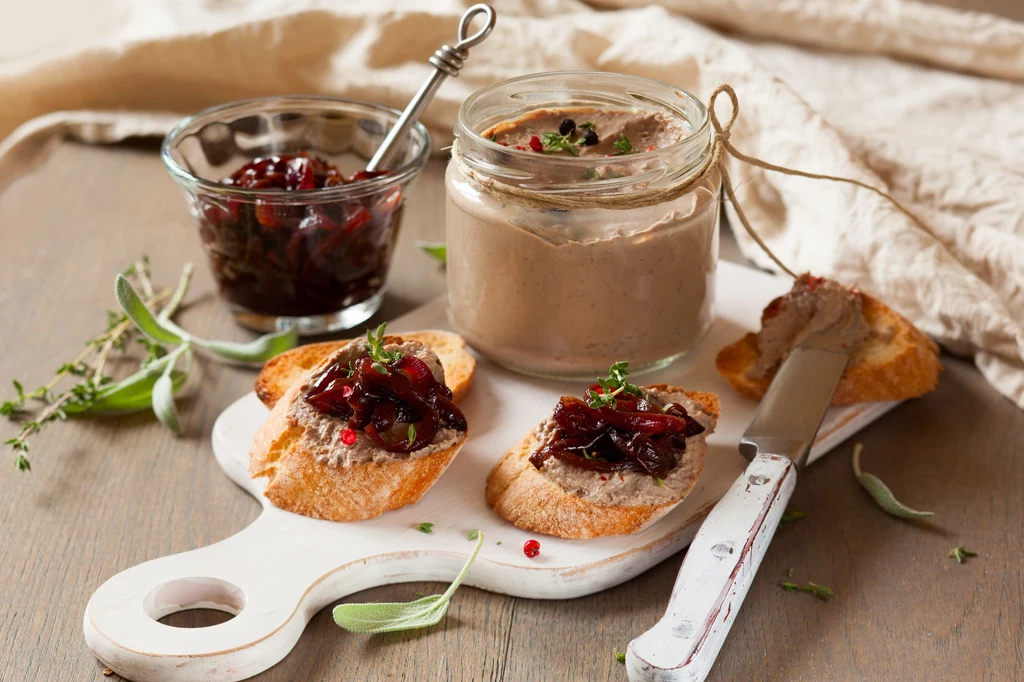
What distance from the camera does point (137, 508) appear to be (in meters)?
2.55

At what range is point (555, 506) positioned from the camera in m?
2.29

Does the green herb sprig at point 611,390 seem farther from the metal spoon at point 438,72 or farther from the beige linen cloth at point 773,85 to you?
the beige linen cloth at point 773,85

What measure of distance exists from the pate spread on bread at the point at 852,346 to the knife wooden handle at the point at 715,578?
0.52 meters

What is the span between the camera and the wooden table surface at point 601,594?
6.93 feet

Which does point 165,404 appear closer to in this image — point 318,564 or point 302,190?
point 302,190

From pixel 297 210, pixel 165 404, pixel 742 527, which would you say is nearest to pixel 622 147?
pixel 297 210

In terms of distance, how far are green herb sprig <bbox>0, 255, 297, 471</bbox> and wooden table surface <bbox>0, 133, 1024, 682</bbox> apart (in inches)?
2.4

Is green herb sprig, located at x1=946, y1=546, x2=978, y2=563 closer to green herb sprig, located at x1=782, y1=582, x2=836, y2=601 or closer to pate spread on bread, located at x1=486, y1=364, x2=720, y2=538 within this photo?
green herb sprig, located at x1=782, y1=582, x2=836, y2=601

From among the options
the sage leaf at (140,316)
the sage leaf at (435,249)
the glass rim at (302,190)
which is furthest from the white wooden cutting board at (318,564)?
the sage leaf at (435,249)

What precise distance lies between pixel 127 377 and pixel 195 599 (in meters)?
1.11

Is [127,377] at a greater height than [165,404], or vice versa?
[165,404]

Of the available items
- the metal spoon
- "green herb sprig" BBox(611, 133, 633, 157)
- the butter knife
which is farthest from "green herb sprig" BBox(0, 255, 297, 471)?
the butter knife

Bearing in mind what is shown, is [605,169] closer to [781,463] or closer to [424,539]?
[781,463]

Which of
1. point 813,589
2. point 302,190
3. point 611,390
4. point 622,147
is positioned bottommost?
point 813,589
